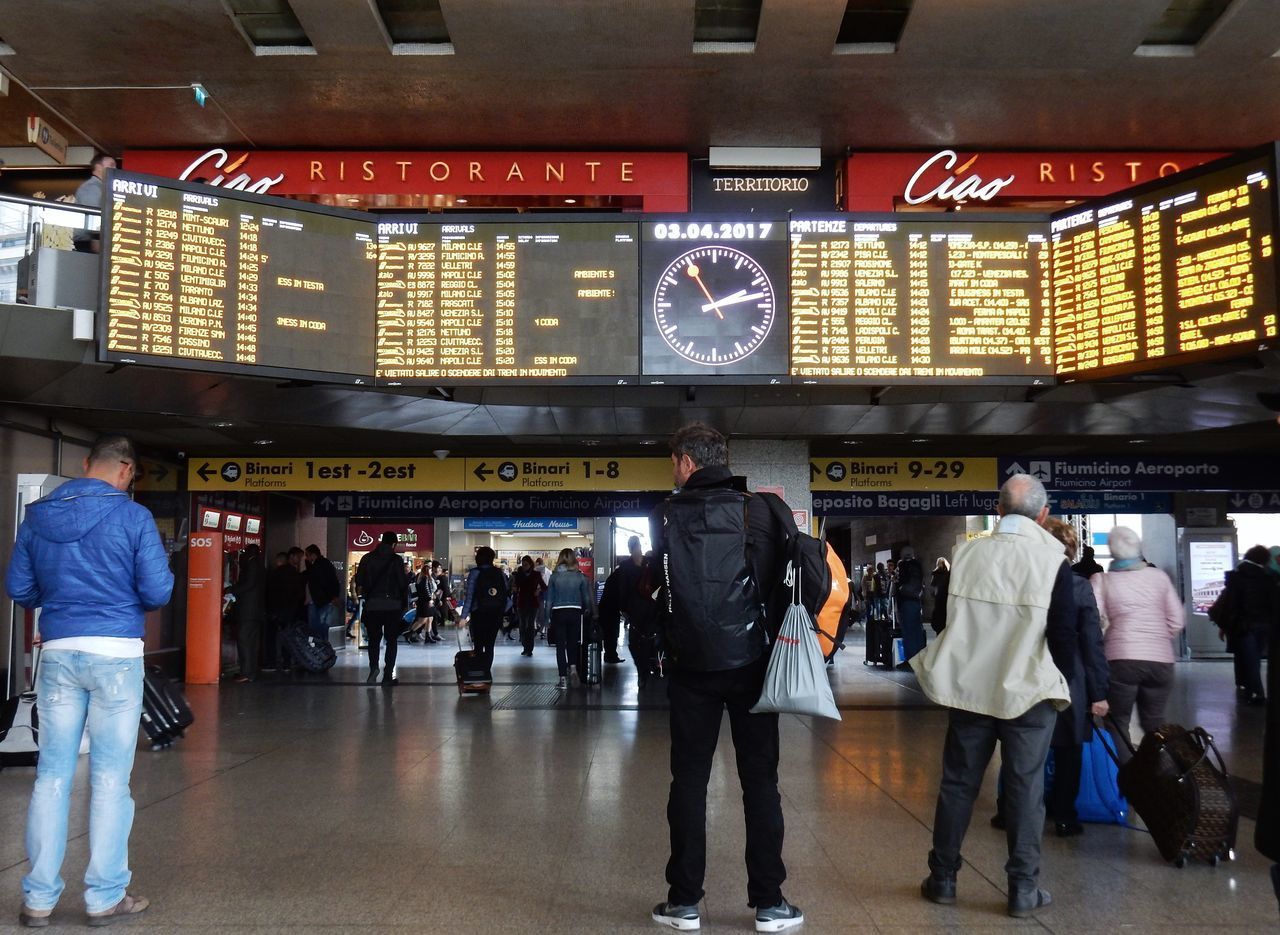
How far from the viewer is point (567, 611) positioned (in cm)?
1238

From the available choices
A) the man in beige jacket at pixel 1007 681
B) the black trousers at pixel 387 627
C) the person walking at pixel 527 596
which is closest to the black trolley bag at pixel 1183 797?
the man in beige jacket at pixel 1007 681

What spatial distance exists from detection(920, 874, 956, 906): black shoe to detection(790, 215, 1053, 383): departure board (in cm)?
440

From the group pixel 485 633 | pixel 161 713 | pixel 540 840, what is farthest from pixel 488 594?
pixel 540 840

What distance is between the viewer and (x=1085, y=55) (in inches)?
369

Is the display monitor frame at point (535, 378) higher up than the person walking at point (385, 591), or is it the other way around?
the display monitor frame at point (535, 378)

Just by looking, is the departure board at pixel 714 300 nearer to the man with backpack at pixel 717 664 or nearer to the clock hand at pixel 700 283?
the clock hand at pixel 700 283

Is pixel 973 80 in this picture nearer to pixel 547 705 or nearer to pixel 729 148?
pixel 729 148

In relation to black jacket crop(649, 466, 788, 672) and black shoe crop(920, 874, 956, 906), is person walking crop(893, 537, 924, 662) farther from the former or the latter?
black jacket crop(649, 466, 788, 672)

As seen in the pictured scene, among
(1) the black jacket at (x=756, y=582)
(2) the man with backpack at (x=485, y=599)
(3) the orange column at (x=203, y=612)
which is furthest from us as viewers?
(3) the orange column at (x=203, y=612)

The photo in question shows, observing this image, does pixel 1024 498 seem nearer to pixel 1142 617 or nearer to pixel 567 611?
pixel 1142 617

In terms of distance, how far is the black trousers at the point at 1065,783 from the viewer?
5.17m

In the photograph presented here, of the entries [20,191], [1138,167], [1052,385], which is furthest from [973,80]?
[20,191]

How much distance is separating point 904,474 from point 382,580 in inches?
276

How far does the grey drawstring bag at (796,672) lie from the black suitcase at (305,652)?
36.5 ft
